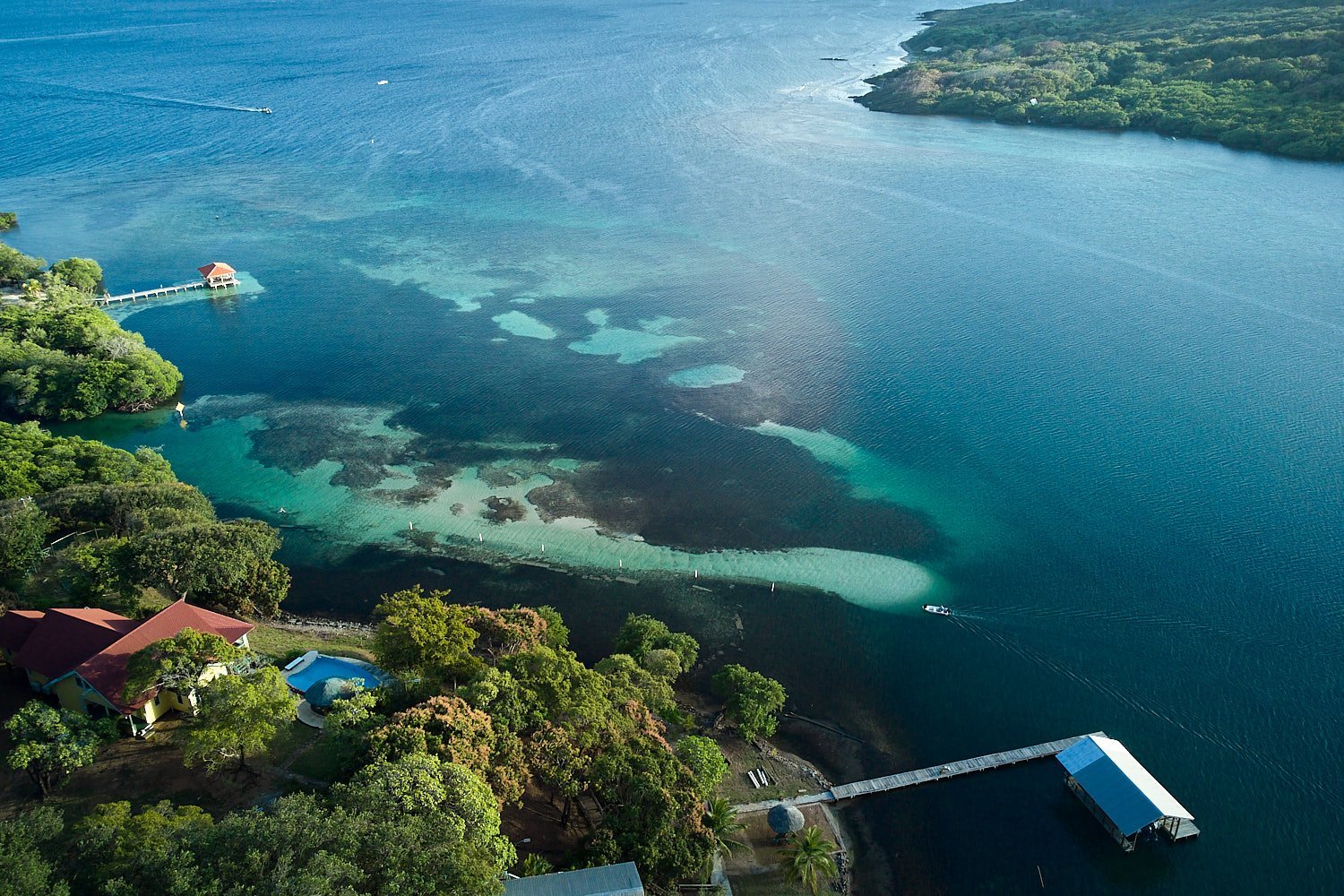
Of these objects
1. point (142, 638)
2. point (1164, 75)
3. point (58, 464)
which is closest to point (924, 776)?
point (142, 638)

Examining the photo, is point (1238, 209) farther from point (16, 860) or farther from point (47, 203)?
point (47, 203)

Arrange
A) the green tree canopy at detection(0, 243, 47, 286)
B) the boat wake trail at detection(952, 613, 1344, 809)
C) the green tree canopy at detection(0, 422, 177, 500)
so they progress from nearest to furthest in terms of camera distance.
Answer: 1. the boat wake trail at detection(952, 613, 1344, 809)
2. the green tree canopy at detection(0, 422, 177, 500)
3. the green tree canopy at detection(0, 243, 47, 286)

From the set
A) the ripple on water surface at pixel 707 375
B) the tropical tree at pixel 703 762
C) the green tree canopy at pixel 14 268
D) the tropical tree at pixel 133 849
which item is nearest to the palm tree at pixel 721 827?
the tropical tree at pixel 703 762

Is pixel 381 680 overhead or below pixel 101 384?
below

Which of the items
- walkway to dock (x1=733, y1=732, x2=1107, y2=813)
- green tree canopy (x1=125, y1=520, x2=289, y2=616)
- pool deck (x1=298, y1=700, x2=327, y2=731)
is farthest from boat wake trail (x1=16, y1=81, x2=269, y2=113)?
walkway to dock (x1=733, y1=732, x2=1107, y2=813)

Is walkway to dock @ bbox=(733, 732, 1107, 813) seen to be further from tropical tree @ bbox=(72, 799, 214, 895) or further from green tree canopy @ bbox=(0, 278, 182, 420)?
green tree canopy @ bbox=(0, 278, 182, 420)

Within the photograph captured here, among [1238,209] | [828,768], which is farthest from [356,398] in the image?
[1238,209]
